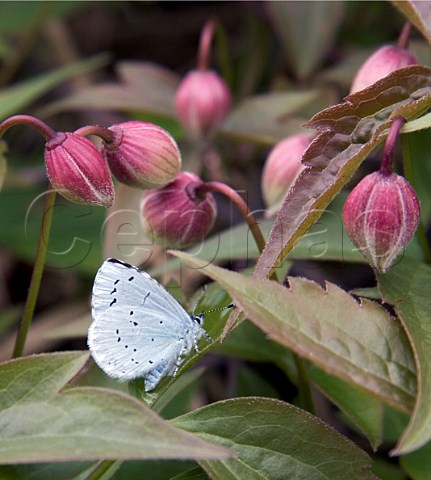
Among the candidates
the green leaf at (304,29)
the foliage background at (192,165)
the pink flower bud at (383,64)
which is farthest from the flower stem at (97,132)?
the green leaf at (304,29)

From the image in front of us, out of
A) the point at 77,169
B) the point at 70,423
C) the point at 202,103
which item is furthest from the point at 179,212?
the point at 202,103

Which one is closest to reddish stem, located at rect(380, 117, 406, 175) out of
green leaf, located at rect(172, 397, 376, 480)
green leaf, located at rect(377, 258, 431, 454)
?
green leaf, located at rect(377, 258, 431, 454)

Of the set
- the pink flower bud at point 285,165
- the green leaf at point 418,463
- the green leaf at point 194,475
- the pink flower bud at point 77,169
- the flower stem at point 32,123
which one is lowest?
the green leaf at point 418,463

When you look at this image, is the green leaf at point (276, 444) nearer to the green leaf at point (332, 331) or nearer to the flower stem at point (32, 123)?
the green leaf at point (332, 331)

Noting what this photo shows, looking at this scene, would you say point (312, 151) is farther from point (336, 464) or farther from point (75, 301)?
point (75, 301)

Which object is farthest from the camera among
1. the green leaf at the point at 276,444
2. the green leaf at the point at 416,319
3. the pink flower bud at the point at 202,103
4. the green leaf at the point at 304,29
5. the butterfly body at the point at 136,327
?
the green leaf at the point at 304,29

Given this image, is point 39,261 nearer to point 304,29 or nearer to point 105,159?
point 105,159
